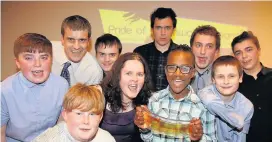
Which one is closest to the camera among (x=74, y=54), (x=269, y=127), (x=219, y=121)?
(x=219, y=121)

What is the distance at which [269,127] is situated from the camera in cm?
316

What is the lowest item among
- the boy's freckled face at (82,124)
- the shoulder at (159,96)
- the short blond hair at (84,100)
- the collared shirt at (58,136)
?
the collared shirt at (58,136)

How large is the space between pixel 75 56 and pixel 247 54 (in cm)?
179

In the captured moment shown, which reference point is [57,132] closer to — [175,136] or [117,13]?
[175,136]

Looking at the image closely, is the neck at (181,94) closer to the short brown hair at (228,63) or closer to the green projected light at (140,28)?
the short brown hair at (228,63)

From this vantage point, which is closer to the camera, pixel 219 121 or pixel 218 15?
pixel 219 121

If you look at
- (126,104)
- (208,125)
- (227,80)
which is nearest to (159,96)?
(126,104)

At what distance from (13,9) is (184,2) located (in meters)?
2.99

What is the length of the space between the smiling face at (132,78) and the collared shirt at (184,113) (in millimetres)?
229

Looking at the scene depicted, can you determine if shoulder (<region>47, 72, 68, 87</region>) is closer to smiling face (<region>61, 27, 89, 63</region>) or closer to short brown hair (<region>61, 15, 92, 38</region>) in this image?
smiling face (<region>61, 27, 89, 63</region>)

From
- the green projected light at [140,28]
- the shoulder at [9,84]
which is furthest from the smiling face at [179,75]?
the green projected light at [140,28]

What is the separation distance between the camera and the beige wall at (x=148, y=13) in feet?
17.8

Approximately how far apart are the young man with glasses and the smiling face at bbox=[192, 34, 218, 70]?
1.95 feet

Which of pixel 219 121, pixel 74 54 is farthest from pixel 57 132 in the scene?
pixel 219 121
